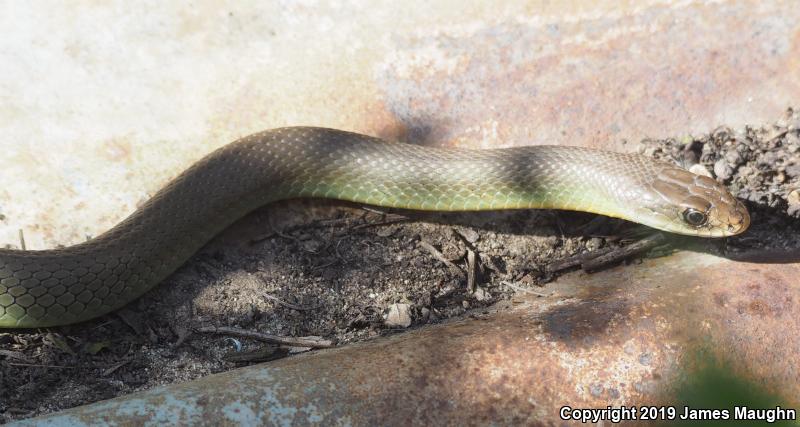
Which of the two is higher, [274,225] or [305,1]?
[305,1]

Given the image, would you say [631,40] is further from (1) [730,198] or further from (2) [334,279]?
(2) [334,279]

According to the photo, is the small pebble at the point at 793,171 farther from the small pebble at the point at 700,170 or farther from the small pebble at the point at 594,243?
the small pebble at the point at 594,243

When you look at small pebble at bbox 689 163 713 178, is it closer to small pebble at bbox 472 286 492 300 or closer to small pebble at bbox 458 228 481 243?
small pebble at bbox 458 228 481 243

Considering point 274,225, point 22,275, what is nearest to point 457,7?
point 274,225

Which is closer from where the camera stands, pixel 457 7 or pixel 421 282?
pixel 421 282

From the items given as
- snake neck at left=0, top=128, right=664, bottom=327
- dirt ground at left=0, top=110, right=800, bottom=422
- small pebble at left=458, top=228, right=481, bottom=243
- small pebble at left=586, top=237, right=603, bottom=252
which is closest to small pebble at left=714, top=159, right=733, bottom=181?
dirt ground at left=0, top=110, right=800, bottom=422

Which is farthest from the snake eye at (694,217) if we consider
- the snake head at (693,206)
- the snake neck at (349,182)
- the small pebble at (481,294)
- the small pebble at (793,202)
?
the small pebble at (481,294)
